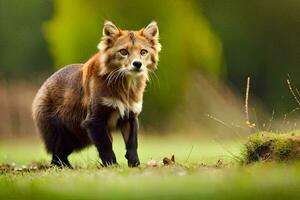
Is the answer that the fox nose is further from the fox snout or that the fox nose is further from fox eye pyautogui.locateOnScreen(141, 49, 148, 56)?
fox eye pyautogui.locateOnScreen(141, 49, 148, 56)

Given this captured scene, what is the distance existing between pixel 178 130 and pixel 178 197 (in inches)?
135

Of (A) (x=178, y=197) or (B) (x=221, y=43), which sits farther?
(B) (x=221, y=43)

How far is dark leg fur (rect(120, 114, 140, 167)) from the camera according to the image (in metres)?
5.99

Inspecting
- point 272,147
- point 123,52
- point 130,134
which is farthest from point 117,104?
point 272,147

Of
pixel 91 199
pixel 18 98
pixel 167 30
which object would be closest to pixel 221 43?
pixel 167 30

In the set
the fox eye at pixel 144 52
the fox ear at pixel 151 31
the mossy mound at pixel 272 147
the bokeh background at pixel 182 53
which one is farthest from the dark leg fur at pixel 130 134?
the bokeh background at pixel 182 53

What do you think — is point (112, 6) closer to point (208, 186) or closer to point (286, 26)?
point (286, 26)

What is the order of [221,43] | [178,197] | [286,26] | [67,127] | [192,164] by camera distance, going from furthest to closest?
[221,43]
[286,26]
[67,127]
[192,164]
[178,197]

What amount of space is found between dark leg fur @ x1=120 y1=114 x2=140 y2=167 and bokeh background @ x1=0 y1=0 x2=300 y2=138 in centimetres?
132

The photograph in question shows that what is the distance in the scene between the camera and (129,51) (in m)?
5.93

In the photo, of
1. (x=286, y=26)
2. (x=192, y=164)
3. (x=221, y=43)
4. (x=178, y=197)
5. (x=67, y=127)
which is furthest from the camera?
(x=221, y=43)

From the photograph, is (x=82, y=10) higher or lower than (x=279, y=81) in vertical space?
higher

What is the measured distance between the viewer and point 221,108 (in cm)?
768

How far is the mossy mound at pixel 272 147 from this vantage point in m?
5.25
